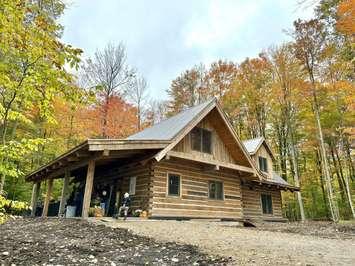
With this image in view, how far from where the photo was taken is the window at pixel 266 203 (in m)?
22.3

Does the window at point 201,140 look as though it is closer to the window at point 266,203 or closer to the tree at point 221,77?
the window at point 266,203

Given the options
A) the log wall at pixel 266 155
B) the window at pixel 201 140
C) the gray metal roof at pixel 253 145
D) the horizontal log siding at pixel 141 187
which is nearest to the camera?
the horizontal log siding at pixel 141 187

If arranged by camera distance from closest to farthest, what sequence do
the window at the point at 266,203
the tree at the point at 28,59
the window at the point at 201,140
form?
1. the tree at the point at 28,59
2. the window at the point at 201,140
3. the window at the point at 266,203

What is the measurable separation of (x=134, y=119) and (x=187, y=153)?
14902 mm

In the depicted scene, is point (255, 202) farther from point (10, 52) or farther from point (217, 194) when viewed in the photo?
point (10, 52)

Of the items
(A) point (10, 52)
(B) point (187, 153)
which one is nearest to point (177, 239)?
(A) point (10, 52)

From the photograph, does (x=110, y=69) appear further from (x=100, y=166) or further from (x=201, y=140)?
(x=201, y=140)

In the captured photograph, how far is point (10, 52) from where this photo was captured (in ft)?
15.6

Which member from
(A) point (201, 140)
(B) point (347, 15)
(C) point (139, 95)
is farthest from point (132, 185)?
(C) point (139, 95)

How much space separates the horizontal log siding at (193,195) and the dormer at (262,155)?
3192 millimetres

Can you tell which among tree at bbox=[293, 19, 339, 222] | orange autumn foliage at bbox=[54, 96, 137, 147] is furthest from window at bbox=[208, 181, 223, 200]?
orange autumn foliage at bbox=[54, 96, 137, 147]

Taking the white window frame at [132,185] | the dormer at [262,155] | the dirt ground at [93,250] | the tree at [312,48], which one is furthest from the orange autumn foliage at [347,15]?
the white window frame at [132,185]

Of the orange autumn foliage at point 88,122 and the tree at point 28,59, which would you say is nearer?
the tree at point 28,59

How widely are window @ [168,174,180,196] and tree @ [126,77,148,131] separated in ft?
50.3
